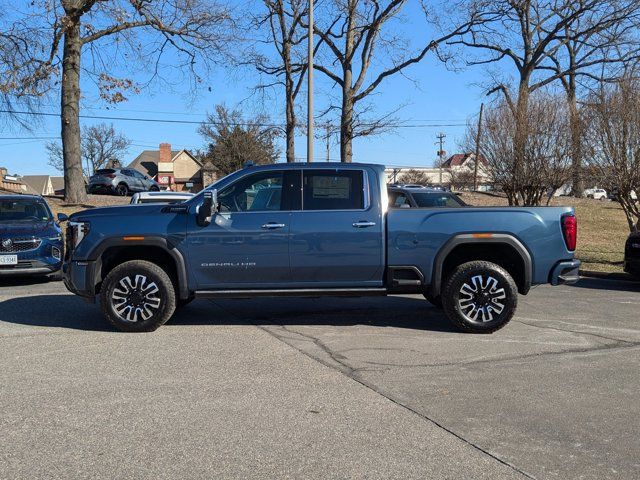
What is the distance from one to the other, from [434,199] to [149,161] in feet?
240

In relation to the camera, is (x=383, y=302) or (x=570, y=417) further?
(x=383, y=302)

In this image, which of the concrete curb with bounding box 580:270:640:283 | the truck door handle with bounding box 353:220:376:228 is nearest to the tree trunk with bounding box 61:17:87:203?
the concrete curb with bounding box 580:270:640:283

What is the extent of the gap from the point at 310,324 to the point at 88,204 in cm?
1738

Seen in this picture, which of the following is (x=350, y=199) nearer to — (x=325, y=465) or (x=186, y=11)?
(x=325, y=465)

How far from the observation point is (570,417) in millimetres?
4344

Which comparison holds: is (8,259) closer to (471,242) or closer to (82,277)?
(82,277)

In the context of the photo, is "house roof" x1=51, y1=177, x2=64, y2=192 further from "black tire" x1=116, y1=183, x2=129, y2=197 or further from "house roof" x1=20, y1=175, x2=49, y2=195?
"black tire" x1=116, y1=183, x2=129, y2=197

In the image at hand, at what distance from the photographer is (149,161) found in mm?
82562

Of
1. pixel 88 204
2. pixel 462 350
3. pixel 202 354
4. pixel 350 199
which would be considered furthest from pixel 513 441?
pixel 88 204

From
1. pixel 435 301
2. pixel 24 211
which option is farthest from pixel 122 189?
pixel 435 301

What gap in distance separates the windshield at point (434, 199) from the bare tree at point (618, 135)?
349 centimetres

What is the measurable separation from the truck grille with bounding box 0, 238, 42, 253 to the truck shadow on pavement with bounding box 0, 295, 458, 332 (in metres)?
1.53

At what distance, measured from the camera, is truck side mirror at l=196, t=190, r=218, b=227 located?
6703 mm

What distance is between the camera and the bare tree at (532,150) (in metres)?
16.6
